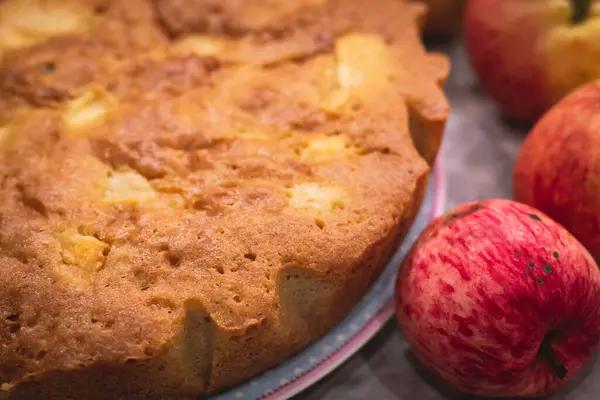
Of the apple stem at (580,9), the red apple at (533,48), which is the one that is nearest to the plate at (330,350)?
the red apple at (533,48)

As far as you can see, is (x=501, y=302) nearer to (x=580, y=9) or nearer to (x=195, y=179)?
(x=195, y=179)

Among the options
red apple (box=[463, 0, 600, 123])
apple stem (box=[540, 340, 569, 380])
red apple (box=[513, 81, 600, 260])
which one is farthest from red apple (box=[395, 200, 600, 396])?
red apple (box=[463, 0, 600, 123])

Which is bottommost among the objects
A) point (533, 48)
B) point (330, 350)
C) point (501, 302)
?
point (330, 350)

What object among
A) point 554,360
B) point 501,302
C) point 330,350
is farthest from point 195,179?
point 554,360

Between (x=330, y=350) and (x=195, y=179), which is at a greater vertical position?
(x=195, y=179)

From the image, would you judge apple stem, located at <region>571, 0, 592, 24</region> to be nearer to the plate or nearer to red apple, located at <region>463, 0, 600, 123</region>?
red apple, located at <region>463, 0, 600, 123</region>

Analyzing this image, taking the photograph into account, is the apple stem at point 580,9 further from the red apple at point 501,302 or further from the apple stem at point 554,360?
the apple stem at point 554,360

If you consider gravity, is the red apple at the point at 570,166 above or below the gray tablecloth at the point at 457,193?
above
